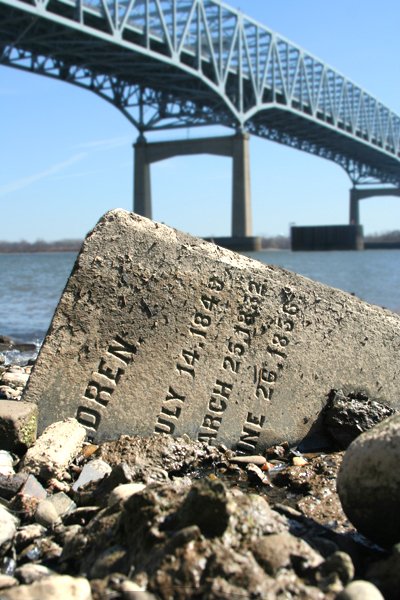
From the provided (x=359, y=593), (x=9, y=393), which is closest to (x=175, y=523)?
(x=359, y=593)

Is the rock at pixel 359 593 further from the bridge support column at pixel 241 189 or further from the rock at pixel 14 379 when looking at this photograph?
the bridge support column at pixel 241 189

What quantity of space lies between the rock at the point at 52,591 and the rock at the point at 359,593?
32.2 inches

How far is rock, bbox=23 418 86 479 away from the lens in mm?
3887

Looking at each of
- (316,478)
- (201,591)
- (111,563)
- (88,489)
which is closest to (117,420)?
(88,489)

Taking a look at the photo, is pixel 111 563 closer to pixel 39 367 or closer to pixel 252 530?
pixel 252 530

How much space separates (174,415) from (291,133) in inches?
2429

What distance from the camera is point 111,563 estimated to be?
2.56 metres

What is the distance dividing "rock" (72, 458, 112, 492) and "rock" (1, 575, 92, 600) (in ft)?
4.40

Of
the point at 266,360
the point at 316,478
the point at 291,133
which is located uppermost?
the point at 291,133

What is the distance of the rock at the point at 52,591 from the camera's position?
7.54 feet

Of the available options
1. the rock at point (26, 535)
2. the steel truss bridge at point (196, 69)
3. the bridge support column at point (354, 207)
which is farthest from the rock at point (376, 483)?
the bridge support column at point (354, 207)

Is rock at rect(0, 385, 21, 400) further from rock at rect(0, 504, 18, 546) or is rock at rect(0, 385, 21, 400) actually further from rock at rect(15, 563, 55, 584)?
rock at rect(15, 563, 55, 584)

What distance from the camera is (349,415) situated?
4.66m

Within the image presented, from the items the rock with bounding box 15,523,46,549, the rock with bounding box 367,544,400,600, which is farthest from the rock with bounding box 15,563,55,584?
the rock with bounding box 367,544,400,600
